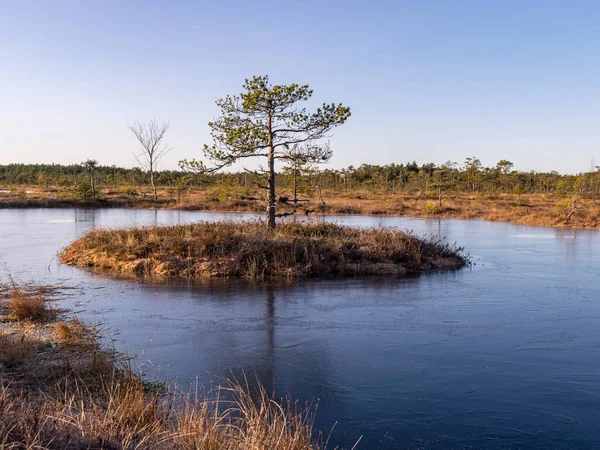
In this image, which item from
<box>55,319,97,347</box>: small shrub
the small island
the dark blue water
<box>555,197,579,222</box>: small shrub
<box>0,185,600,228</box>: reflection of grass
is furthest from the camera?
<box>0,185,600,228</box>: reflection of grass

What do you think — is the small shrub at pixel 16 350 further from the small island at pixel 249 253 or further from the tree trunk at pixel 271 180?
the tree trunk at pixel 271 180

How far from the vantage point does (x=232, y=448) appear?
458cm

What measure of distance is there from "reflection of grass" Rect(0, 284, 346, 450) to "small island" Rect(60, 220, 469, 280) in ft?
25.5

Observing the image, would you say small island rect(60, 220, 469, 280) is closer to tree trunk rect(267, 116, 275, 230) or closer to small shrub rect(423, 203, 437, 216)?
tree trunk rect(267, 116, 275, 230)

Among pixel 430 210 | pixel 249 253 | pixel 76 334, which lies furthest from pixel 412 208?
pixel 76 334

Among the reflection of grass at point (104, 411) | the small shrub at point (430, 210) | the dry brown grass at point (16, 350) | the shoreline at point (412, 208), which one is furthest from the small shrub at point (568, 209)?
the dry brown grass at point (16, 350)

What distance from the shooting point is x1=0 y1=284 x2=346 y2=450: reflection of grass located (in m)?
4.56

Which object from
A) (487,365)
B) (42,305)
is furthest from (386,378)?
(42,305)

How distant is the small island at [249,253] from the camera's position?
16938mm

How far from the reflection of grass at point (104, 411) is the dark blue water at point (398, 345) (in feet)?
2.80

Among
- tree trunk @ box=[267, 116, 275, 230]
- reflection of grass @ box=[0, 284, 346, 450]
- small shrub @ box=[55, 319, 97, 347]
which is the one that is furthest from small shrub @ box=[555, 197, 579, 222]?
reflection of grass @ box=[0, 284, 346, 450]

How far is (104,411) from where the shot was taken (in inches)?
221

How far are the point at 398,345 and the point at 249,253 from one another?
8.27 metres

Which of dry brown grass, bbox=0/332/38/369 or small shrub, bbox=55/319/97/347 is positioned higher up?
dry brown grass, bbox=0/332/38/369
